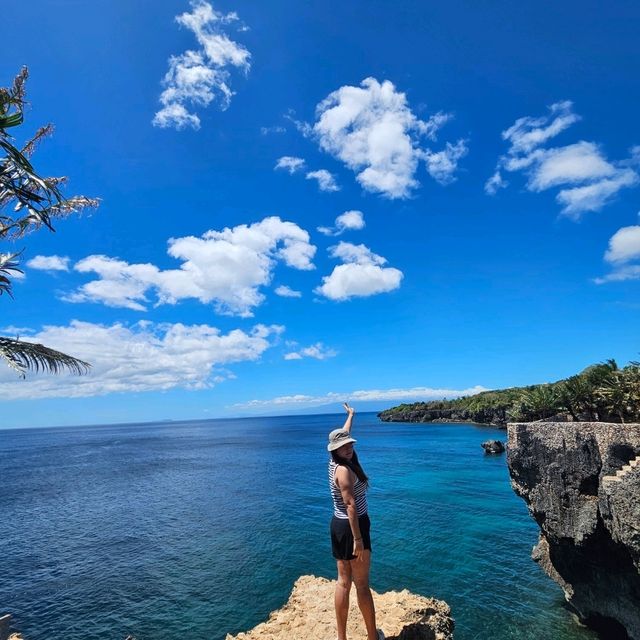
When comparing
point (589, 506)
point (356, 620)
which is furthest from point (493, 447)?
point (356, 620)

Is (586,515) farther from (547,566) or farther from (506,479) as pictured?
(506,479)

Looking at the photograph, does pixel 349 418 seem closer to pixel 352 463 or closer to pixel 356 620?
pixel 352 463

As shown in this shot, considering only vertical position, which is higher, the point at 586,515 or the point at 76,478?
the point at 586,515

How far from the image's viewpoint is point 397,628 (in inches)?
338

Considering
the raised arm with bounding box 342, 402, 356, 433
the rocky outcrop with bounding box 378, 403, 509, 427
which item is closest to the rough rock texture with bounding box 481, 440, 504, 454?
the rocky outcrop with bounding box 378, 403, 509, 427

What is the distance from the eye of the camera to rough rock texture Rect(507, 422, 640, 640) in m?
11.6

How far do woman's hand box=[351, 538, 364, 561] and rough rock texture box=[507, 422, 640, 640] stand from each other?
857cm

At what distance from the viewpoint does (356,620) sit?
8.59 metres

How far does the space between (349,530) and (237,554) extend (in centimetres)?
2073

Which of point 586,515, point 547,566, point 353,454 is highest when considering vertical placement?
point 353,454

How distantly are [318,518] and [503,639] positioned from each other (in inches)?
724

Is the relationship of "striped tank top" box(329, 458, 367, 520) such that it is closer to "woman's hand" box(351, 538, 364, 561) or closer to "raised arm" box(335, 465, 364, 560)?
"raised arm" box(335, 465, 364, 560)

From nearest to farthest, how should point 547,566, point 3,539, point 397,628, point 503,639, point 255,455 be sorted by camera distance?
point 397,628
point 503,639
point 547,566
point 3,539
point 255,455

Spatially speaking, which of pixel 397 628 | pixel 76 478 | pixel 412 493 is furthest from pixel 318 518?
pixel 76 478
